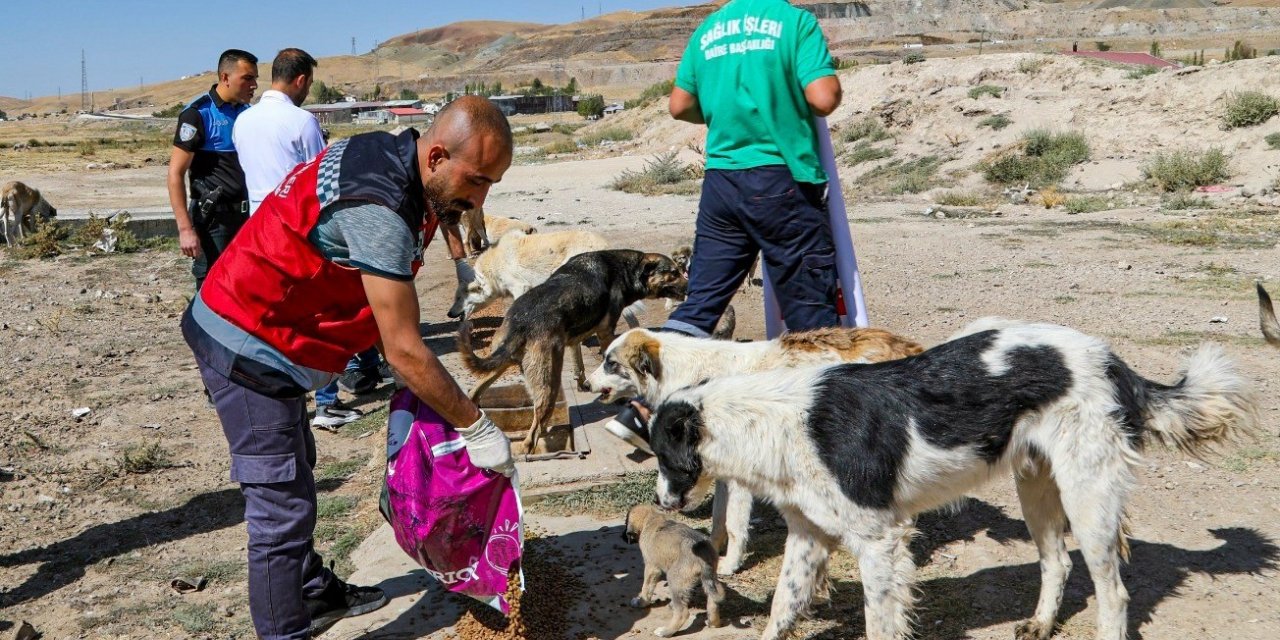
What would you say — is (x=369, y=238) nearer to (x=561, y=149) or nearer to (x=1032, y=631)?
(x=1032, y=631)

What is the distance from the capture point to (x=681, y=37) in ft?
392

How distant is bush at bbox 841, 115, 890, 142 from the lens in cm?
2375

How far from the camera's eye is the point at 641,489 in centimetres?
534

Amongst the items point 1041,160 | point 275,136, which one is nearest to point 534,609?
point 275,136

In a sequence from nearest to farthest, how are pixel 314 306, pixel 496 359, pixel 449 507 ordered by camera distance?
pixel 314 306, pixel 449 507, pixel 496 359

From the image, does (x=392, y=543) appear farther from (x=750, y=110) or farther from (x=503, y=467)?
(x=750, y=110)

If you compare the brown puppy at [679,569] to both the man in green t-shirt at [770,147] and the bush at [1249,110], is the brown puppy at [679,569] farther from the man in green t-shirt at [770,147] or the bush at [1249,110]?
the bush at [1249,110]

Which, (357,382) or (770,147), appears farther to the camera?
(357,382)

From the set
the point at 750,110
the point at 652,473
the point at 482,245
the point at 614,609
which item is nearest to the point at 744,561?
the point at 614,609

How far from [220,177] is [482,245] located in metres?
5.10

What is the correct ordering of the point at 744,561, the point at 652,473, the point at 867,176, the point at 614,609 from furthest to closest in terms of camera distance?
the point at 867,176
the point at 652,473
the point at 744,561
the point at 614,609

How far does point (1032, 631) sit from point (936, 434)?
95 cm

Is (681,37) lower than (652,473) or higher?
higher

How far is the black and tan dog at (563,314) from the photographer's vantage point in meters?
6.28
